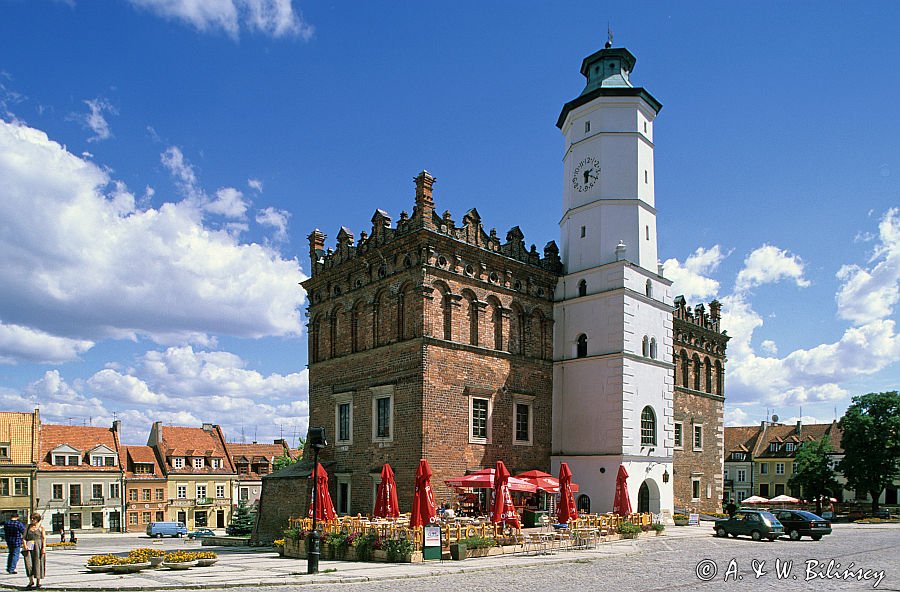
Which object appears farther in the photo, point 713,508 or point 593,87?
point 713,508

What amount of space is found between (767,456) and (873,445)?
20064 mm

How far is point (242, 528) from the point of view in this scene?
44156 millimetres

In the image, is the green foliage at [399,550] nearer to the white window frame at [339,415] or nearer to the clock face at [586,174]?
the white window frame at [339,415]

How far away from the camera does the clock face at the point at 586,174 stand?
35031 millimetres

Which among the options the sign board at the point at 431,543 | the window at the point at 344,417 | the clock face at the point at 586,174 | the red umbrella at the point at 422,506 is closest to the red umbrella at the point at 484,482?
the red umbrella at the point at 422,506

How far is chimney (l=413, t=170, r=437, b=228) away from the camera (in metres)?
30.0

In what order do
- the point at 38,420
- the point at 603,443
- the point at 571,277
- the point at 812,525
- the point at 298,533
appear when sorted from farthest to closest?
the point at 38,420
the point at 571,277
the point at 603,443
the point at 812,525
the point at 298,533

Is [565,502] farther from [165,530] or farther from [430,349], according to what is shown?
[165,530]

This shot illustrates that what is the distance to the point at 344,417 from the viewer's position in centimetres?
3369

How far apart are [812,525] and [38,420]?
192ft

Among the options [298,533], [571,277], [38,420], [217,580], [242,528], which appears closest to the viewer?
[217,580]

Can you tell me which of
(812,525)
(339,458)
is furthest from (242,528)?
(812,525)

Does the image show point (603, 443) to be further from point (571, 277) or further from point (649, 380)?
point (571, 277)

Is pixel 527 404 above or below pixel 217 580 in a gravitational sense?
above
